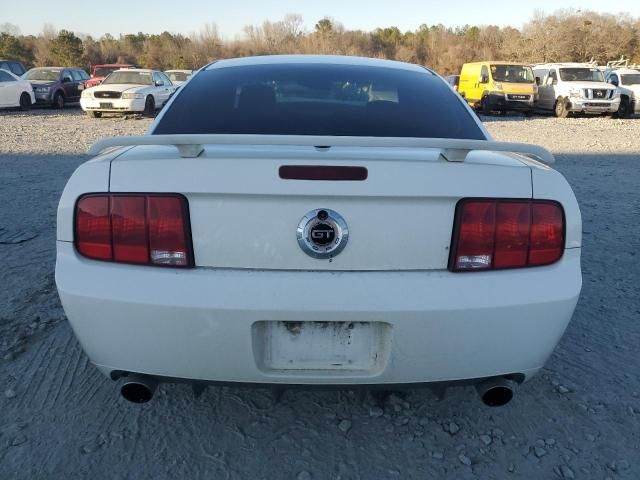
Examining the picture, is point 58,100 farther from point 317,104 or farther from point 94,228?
point 94,228

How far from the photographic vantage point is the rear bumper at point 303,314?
1805 mm

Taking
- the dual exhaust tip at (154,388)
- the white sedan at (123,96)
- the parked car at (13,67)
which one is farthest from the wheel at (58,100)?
the dual exhaust tip at (154,388)

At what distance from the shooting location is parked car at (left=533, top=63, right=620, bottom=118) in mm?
18736

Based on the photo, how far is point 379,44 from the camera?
67250 mm

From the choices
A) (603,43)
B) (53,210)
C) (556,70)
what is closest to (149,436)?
(53,210)

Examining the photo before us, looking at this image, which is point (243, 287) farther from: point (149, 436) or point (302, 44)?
point (302, 44)

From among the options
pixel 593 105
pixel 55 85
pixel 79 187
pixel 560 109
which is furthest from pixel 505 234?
pixel 55 85

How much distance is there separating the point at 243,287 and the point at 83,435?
109cm

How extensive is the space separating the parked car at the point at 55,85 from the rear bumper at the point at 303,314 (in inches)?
818

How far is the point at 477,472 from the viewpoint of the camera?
2.13 meters

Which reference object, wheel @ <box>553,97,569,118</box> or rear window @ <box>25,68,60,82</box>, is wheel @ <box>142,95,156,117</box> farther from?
wheel @ <box>553,97,569,118</box>

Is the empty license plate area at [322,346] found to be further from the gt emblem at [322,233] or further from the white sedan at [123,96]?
the white sedan at [123,96]

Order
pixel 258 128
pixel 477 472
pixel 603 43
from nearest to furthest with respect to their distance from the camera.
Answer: pixel 477 472 → pixel 258 128 → pixel 603 43

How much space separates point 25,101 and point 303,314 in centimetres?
2010
